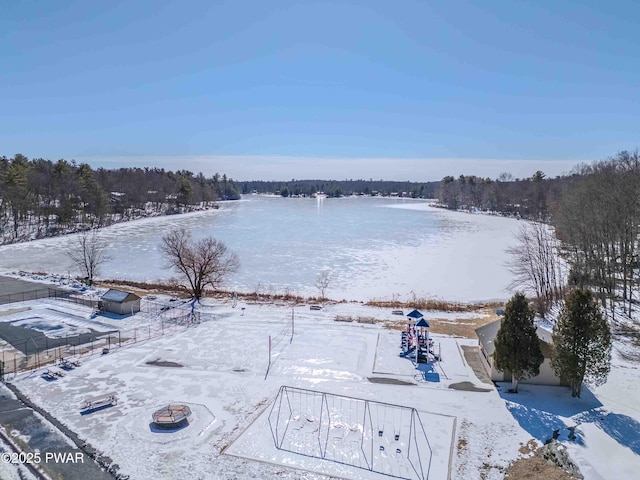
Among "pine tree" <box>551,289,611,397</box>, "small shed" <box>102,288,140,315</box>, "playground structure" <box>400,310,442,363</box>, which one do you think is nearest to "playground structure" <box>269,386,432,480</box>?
"playground structure" <box>400,310,442,363</box>

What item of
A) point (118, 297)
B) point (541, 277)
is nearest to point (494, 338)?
point (541, 277)

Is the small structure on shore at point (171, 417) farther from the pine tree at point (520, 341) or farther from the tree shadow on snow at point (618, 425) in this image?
the tree shadow on snow at point (618, 425)

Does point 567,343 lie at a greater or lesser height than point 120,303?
greater


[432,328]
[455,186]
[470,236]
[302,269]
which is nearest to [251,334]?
[432,328]

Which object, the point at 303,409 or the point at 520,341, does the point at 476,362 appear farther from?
the point at 303,409

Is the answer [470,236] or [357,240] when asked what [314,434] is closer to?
[357,240]

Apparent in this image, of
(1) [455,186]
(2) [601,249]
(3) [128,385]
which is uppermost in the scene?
(1) [455,186]
